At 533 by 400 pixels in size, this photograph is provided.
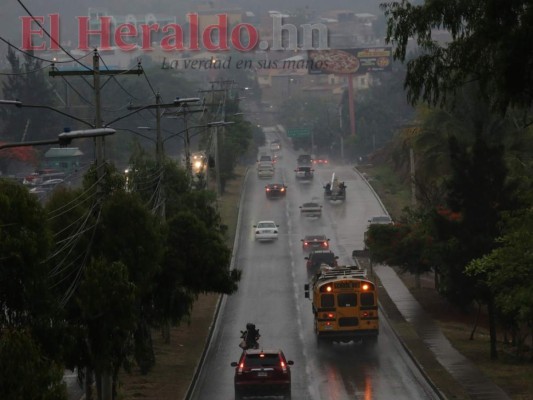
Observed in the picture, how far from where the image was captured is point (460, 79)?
27.8m

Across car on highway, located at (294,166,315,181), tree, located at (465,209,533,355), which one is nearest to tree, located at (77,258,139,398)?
tree, located at (465,209,533,355)

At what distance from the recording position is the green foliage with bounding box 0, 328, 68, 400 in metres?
20.2

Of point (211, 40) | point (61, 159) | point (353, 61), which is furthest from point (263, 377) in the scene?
point (211, 40)

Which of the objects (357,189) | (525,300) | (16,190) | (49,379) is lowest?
(357,189)

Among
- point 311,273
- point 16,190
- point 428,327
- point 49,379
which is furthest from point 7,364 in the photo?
point 311,273

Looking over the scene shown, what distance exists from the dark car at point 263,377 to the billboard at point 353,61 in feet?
446

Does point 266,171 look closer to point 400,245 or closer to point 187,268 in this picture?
point 400,245

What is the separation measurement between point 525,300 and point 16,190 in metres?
18.3

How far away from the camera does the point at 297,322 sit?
183 feet

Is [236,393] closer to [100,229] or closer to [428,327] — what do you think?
[100,229]

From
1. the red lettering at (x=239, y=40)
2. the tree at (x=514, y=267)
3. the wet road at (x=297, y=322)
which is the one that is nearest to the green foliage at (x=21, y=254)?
the wet road at (x=297, y=322)

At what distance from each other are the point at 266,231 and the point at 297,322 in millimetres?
27103

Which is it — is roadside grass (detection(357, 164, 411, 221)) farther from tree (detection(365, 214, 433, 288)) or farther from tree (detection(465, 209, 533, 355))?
tree (detection(465, 209, 533, 355))

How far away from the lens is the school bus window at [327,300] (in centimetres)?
4775
